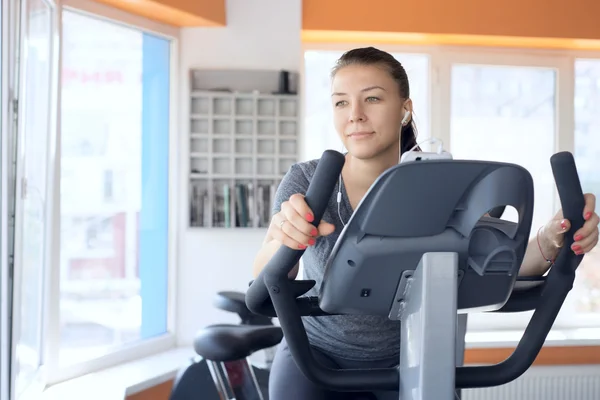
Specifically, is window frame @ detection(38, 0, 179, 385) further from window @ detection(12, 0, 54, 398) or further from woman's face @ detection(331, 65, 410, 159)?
woman's face @ detection(331, 65, 410, 159)

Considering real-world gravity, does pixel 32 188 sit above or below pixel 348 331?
above

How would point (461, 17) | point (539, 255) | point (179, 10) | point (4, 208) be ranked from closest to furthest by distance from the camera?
point (539, 255) < point (4, 208) < point (179, 10) < point (461, 17)

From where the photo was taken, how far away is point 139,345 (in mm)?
3396

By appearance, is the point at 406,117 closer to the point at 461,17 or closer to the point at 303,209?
the point at 303,209

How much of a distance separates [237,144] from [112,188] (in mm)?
687

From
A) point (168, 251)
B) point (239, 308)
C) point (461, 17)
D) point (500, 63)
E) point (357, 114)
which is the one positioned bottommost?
point (239, 308)

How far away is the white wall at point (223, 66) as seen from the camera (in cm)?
354

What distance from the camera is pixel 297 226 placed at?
893mm

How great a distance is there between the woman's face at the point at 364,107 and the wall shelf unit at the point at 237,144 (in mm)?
2217

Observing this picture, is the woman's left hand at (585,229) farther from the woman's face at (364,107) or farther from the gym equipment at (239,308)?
the gym equipment at (239,308)

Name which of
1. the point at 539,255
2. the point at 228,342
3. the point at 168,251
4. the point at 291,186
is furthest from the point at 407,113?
the point at 168,251

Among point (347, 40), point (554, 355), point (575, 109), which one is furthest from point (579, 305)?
point (347, 40)

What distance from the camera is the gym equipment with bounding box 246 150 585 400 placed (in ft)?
2.81

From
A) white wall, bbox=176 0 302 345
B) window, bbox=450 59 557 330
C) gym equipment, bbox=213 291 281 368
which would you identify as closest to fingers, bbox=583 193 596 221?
gym equipment, bbox=213 291 281 368
